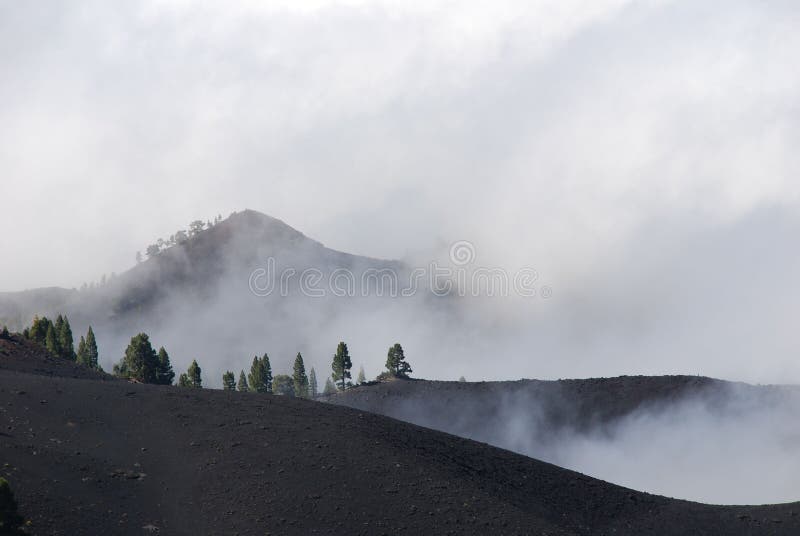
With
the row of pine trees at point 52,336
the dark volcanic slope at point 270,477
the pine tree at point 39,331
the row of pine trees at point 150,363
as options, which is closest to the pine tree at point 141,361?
the row of pine trees at point 150,363

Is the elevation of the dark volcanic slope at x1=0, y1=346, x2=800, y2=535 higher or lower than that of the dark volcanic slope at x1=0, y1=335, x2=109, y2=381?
lower

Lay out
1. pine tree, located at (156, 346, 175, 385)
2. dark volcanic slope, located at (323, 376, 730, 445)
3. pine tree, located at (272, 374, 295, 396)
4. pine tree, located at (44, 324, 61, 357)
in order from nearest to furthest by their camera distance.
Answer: pine tree, located at (44, 324, 61, 357), pine tree, located at (156, 346, 175, 385), dark volcanic slope, located at (323, 376, 730, 445), pine tree, located at (272, 374, 295, 396)

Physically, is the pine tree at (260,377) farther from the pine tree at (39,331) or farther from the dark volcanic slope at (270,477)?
the dark volcanic slope at (270,477)

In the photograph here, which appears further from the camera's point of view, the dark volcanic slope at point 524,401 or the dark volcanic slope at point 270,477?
the dark volcanic slope at point 524,401

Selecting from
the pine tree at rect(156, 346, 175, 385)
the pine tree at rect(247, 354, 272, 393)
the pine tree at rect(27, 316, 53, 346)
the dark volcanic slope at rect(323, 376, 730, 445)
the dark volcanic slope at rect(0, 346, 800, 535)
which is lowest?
the dark volcanic slope at rect(0, 346, 800, 535)

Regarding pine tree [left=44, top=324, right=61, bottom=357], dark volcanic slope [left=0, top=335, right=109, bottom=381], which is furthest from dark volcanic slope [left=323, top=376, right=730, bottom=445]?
dark volcanic slope [left=0, top=335, right=109, bottom=381]

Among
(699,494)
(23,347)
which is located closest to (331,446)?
(23,347)

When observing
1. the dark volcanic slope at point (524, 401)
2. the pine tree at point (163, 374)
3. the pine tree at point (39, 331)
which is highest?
the pine tree at point (39, 331)

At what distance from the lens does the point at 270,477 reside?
68.2 metres

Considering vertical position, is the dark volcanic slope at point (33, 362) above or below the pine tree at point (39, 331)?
below

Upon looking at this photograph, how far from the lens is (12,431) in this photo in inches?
2655

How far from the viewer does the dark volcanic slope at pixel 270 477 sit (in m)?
61.3

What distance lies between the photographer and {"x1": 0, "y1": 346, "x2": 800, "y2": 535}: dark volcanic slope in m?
61.3

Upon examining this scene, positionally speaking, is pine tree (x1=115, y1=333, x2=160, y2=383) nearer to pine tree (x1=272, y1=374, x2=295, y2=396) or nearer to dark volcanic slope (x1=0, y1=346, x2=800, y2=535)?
dark volcanic slope (x1=0, y1=346, x2=800, y2=535)
